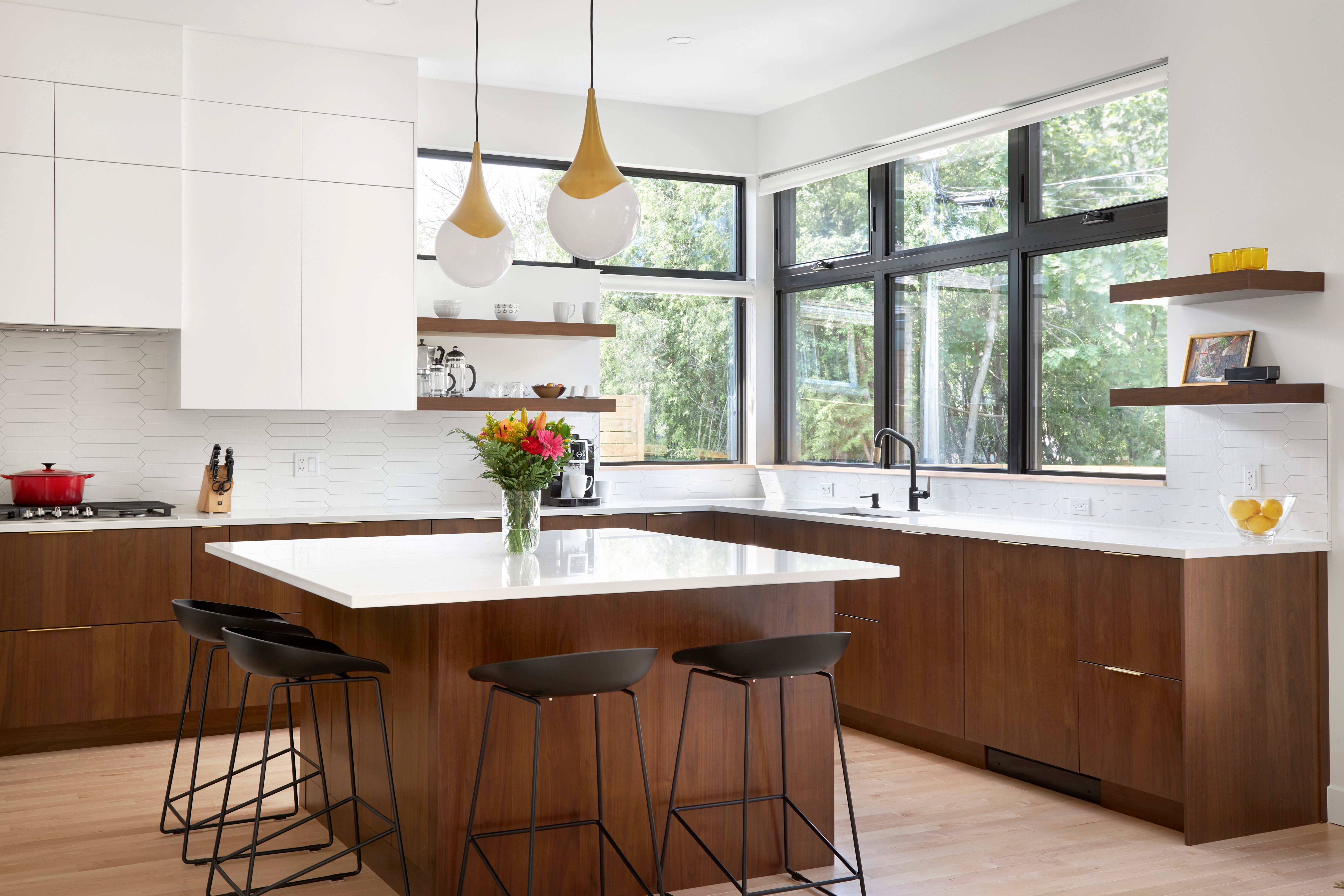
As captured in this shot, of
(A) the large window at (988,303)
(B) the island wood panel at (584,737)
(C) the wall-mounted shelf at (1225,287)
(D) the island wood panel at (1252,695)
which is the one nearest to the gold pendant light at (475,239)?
(B) the island wood panel at (584,737)

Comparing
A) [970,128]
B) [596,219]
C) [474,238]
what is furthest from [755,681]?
[970,128]

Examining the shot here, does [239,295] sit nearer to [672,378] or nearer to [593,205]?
[672,378]

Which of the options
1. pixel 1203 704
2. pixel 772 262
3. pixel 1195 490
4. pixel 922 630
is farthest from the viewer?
pixel 772 262

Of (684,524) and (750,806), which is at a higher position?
(684,524)

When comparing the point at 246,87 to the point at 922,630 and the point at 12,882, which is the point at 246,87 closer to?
the point at 12,882

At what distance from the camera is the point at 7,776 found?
4.39 meters

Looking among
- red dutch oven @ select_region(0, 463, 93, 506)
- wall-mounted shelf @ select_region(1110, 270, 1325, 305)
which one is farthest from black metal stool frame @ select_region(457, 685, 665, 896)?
red dutch oven @ select_region(0, 463, 93, 506)

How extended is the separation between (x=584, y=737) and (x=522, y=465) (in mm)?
775

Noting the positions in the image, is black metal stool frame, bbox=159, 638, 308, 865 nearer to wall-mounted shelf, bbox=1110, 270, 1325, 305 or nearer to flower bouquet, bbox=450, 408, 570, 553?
flower bouquet, bbox=450, 408, 570, 553

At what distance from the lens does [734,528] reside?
5758mm

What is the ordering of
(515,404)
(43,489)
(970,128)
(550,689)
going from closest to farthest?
(550,689) < (43,489) < (970,128) < (515,404)

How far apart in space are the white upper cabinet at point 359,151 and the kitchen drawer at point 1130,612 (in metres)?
3.40

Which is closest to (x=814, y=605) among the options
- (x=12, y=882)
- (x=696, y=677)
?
(x=696, y=677)

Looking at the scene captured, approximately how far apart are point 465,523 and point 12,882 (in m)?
2.42
